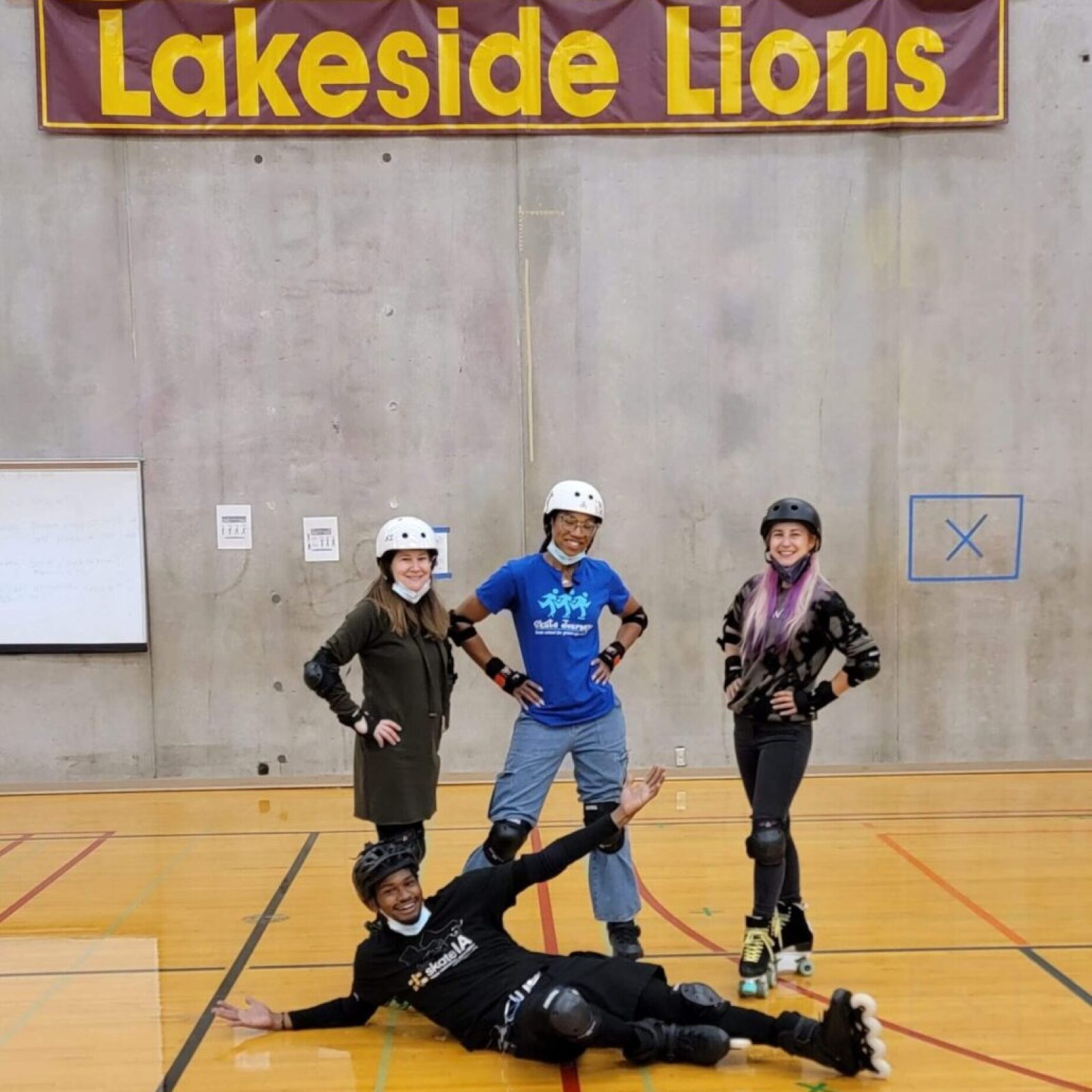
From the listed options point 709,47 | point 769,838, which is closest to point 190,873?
point 769,838

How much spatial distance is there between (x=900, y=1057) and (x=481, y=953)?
1.21 metres

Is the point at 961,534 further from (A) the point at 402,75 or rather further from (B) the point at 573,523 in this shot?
(A) the point at 402,75

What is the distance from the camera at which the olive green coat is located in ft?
12.3

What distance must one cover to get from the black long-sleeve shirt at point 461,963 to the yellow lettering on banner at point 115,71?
579 centimetres

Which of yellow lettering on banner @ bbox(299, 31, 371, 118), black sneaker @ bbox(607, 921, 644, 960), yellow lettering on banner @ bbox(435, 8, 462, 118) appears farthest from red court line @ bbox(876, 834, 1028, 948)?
yellow lettering on banner @ bbox(299, 31, 371, 118)

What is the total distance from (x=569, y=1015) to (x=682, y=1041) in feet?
1.25

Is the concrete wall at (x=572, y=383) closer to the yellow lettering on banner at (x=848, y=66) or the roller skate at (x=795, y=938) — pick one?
the yellow lettering on banner at (x=848, y=66)

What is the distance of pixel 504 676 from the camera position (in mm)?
4164

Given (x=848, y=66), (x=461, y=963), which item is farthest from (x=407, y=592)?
(x=848, y=66)

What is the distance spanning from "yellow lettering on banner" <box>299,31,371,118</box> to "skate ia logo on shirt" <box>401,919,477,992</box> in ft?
18.3

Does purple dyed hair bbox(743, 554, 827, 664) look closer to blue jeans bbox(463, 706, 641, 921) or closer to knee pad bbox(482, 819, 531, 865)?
blue jeans bbox(463, 706, 641, 921)

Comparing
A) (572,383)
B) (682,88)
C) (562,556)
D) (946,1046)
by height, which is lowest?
(946,1046)

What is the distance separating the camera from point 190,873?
523 centimetres

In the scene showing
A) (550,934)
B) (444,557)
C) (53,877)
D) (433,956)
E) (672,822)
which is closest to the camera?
(433,956)
